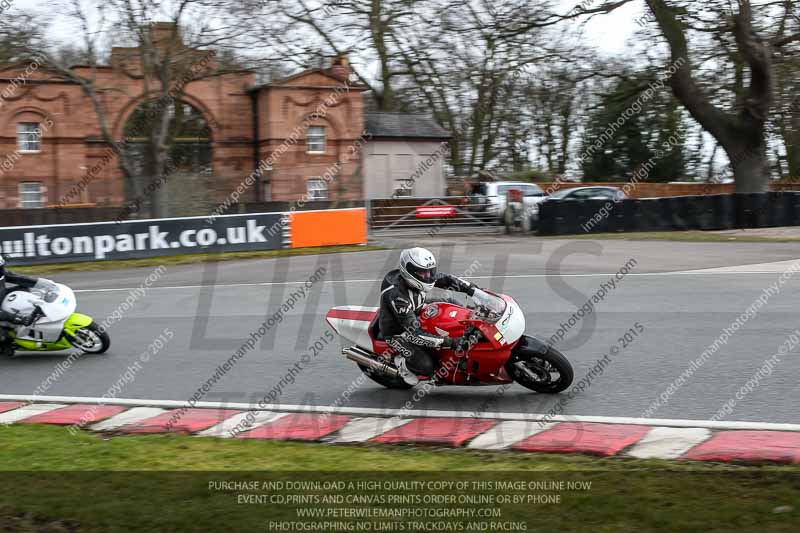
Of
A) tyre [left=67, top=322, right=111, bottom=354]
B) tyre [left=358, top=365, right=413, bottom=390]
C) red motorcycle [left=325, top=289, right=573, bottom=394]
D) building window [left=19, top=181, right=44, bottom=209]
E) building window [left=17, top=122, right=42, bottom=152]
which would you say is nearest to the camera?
red motorcycle [left=325, top=289, right=573, bottom=394]

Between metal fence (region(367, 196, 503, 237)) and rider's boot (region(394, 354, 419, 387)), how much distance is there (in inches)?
945

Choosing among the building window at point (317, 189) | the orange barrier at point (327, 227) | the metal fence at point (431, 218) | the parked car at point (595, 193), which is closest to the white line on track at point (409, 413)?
the orange barrier at point (327, 227)

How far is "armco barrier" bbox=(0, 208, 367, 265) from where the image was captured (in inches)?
941

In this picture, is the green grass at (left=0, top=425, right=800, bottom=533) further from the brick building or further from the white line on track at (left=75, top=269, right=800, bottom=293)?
the brick building

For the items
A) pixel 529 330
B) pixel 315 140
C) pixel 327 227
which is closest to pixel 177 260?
pixel 327 227

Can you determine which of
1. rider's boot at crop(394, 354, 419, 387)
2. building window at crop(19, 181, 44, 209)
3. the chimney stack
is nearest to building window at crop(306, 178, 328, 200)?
the chimney stack

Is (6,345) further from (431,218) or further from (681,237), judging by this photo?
(431,218)

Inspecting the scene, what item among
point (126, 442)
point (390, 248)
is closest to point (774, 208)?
point (390, 248)

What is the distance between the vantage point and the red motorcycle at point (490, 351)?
8.12 metres

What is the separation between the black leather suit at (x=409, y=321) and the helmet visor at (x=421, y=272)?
19 cm

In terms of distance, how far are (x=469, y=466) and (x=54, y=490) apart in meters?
2.87

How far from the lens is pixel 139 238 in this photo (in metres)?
25.0

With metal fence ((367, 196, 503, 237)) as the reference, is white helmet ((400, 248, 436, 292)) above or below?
above

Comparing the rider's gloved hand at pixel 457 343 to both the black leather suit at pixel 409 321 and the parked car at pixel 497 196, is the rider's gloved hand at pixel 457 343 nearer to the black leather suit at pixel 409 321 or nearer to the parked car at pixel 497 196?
the black leather suit at pixel 409 321
